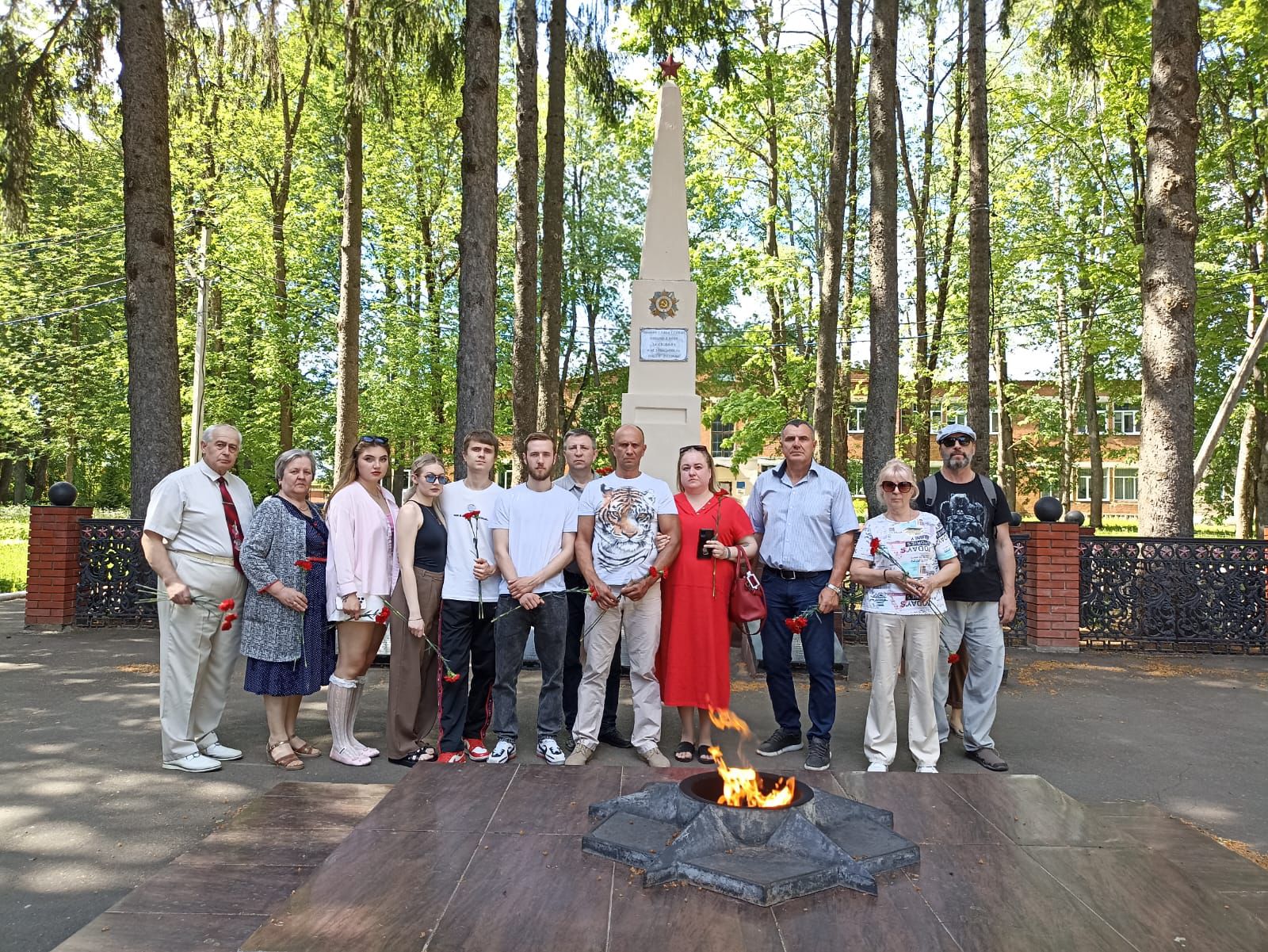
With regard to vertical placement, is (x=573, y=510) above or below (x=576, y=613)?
above

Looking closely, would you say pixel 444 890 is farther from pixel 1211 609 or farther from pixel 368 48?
pixel 368 48

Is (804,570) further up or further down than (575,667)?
further up

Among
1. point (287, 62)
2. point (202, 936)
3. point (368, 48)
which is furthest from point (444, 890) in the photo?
point (287, 62)

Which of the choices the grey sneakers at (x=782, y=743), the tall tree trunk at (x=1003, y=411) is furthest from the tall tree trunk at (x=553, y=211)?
the tall tree trunk at (x=1003, y=411)

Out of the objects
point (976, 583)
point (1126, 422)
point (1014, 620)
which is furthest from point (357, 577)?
point (1126, 422)

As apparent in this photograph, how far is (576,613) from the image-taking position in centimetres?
573

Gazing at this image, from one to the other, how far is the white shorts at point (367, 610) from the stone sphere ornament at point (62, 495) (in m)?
6.25

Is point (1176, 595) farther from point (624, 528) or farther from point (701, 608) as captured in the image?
point (624, 528)

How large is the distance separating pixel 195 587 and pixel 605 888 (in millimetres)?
3333

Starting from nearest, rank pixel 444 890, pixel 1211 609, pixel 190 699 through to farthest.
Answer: pixel 444 890
pixel 190 699
pixel 1211 609

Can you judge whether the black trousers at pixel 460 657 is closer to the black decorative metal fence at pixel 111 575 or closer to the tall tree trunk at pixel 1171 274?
the black decorative metal fence at pixel 111 575

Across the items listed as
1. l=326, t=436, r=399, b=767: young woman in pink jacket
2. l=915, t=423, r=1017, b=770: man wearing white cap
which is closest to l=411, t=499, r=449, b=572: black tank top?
l=326, t=436, r=399, b=767: young woman in pink jacket

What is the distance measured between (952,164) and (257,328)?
19163mm

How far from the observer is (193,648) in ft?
16.5
